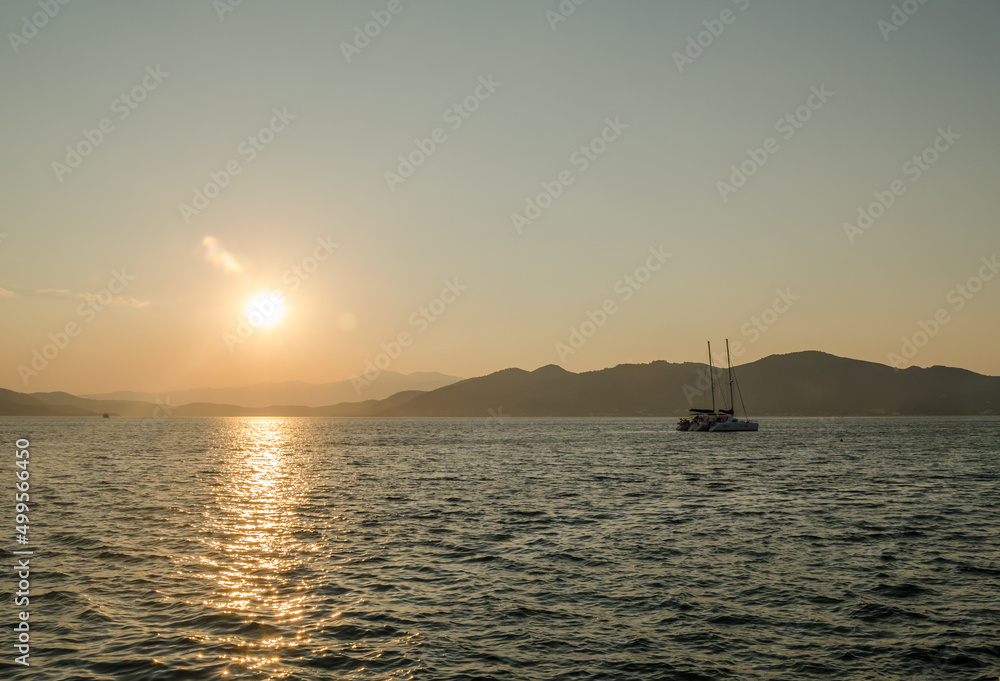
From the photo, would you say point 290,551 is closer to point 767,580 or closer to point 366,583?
point 366,583

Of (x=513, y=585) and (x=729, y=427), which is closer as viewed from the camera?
(x=513, y=585)

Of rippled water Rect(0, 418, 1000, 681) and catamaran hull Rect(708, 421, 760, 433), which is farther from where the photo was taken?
catamaran hull Rect(708, 421, 760, 433)

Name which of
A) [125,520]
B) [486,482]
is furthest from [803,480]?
[125,520]

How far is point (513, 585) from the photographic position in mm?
22625

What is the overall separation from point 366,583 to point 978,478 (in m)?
59.0

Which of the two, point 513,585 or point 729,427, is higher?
point 513,585

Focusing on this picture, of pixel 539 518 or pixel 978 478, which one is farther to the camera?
pixel 978 478

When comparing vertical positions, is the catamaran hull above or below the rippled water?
below

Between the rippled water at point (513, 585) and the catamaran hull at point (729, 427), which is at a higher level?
the rippled water at point (513, 585)

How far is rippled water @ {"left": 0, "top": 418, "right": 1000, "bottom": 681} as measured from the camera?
52.5 feet

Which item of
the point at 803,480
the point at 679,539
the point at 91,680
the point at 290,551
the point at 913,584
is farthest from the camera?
the point at 803,480

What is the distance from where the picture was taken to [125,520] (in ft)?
117

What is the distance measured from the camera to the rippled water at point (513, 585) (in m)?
16.0

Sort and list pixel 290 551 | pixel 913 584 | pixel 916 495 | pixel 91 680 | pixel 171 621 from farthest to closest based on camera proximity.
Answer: pixel 916 495 < pixel 290 551 < pixel 913 584 < pixel 171 621 < pixel 91 680
